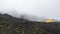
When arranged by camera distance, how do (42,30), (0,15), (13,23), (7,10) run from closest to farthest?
(42,30), (13,23), (0,15), (7,10)

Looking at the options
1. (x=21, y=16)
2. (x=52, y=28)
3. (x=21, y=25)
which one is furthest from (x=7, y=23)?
(x=52, y=28)

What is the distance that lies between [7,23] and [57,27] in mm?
1448

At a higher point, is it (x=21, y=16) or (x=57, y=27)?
Result: (x=21, y=16)

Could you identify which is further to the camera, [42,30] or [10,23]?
[10,23]

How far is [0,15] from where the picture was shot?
533 centimetres

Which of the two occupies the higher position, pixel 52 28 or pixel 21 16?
pixel 21 16

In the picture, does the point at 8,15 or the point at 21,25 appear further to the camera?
the point at 8,15

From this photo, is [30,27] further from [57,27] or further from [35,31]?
[57,27]

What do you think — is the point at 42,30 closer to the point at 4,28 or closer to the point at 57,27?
the point at 57,27

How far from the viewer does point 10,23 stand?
475 cm

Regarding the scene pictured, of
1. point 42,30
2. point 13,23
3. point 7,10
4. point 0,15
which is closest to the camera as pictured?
point 42,30

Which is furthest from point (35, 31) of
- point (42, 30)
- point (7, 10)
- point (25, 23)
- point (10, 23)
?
point (7, 10)

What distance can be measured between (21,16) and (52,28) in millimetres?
1389

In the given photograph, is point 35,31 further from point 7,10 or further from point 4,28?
point 7,10
